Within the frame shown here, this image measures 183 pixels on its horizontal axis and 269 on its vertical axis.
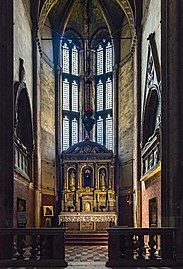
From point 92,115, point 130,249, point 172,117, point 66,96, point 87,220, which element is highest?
point 66,96

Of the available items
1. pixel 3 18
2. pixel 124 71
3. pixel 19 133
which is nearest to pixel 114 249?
pixel 3 18

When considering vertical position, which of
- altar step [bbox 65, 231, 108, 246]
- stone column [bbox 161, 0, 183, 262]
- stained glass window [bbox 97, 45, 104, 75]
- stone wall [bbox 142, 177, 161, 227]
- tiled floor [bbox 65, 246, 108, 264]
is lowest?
altar step [bbox 65, 231, 108, 246]

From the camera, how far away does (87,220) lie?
24094 mm

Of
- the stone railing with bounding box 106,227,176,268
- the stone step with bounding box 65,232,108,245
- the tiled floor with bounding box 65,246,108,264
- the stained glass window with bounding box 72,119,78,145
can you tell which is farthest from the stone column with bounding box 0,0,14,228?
the stained glass window with bounding box 72,119,78,145

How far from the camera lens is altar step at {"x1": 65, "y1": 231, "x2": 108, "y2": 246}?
20.5 m

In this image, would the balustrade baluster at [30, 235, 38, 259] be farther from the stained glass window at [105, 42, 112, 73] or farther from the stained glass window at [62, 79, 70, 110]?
the stained glass window at [105, 42, 112, 73]

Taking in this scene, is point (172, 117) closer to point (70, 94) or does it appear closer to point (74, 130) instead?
point (74, 130)

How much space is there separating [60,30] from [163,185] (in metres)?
17.3

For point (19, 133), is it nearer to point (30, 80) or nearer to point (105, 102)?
point (30, 80)

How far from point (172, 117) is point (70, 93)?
17415 mm

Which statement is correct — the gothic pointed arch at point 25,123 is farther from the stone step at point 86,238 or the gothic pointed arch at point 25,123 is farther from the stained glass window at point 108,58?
the stained glass window at point 108,58

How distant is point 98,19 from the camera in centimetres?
2908

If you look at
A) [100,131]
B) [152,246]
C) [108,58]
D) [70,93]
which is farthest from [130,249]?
[108,58]

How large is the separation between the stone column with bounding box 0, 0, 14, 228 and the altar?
11891 mm
